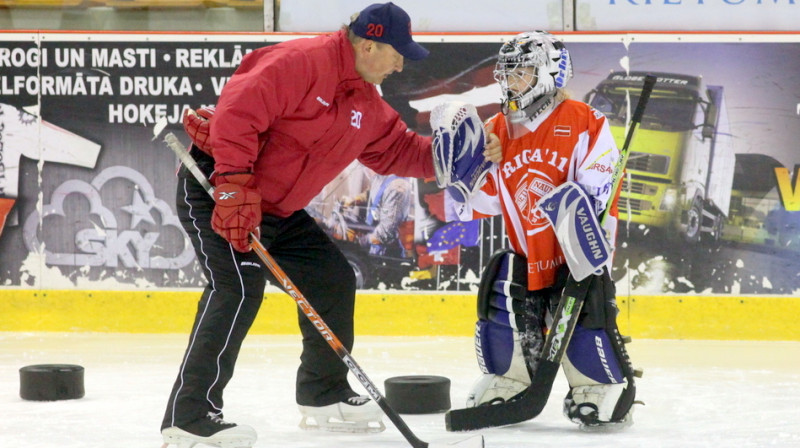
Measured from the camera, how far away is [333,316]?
2.96 metres

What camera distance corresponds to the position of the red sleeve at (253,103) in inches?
100

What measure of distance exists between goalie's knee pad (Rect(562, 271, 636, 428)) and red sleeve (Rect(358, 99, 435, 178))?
63 centimetres

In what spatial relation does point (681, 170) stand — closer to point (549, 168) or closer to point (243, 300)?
point (549, 168)

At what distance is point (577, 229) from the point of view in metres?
2.81

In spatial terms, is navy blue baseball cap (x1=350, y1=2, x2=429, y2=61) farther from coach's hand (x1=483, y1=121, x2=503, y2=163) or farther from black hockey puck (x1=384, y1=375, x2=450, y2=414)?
black hockey puck (x1=384, y1=375, x2=450, y2=414)

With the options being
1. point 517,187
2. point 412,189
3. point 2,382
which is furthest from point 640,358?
point 2,382

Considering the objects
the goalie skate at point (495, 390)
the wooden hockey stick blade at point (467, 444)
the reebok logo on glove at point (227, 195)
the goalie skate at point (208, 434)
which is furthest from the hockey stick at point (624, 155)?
the goalie skate at point (208, 434)

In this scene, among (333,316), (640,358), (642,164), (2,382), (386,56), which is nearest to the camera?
(386,56)

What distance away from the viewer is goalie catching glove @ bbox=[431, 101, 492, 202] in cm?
294

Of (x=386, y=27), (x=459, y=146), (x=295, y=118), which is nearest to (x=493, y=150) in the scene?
(x=459, y=146)

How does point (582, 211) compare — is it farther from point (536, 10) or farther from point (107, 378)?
point (536, 10)

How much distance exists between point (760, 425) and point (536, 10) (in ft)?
8.38

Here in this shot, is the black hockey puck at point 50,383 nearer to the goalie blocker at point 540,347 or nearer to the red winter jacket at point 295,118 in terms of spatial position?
the red winter jacket at point 295,118

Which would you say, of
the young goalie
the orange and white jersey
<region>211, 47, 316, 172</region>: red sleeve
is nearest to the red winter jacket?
<region>211, 47, 316, 172</region>: red sleeve
